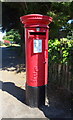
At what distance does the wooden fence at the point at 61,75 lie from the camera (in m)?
3.73

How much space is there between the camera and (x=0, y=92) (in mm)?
3914

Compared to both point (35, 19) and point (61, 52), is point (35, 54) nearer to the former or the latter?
point (35, 19)

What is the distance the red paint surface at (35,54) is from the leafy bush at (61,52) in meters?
0.88

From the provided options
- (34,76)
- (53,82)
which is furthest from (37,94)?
(53,82)

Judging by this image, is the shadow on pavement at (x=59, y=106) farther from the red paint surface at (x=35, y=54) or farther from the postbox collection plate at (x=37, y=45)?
the postbox collection plate at (x=37, y=45)

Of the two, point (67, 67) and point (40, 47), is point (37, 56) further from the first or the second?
point (67, 67)

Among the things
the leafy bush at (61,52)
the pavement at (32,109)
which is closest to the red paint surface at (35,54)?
the pavement at (32,109)

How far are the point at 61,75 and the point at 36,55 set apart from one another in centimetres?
158

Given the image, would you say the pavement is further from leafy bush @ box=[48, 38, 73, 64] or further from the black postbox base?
leafy bush @ box=[48, 38, 73, 64]

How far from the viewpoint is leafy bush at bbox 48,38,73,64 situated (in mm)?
3729

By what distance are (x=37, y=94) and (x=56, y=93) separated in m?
0.97

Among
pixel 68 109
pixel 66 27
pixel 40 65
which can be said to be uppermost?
pixel 66 27

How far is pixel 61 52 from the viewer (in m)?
4.00

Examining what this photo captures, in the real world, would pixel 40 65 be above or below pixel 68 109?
above
